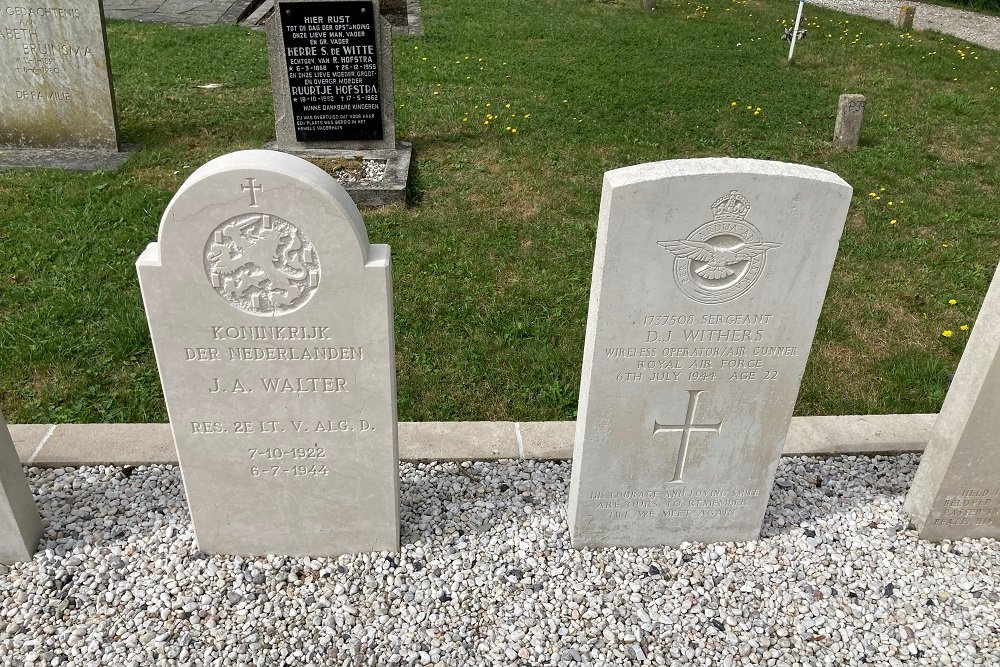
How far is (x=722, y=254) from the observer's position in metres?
2.83

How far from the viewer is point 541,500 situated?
3.76 meters

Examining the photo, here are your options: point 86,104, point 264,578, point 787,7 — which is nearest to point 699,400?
point 264,578

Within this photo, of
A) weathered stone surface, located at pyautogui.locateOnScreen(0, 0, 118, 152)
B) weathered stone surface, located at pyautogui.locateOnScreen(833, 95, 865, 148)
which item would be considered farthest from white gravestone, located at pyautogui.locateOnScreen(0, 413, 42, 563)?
weathered stone surface, located at pyautogui.locateOnScreen(833, 95, 865, 148)

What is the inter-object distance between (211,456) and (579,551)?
→ 5.78ft

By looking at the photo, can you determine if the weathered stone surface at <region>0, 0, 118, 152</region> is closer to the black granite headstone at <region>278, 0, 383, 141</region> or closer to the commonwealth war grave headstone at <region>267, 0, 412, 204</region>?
the commonwealth war grave headstone at <region>267, 0, 412, 204</region>

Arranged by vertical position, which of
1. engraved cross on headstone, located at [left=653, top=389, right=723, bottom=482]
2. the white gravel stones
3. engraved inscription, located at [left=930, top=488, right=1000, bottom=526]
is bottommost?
the white gravel stones

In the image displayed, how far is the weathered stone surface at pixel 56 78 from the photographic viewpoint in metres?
7.01

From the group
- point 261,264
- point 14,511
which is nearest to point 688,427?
point 261,264

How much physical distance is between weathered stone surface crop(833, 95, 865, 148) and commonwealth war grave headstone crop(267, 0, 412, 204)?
4761 millimetres

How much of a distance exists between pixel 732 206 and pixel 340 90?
562 cm

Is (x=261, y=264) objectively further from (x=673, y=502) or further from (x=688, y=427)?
(x=673, y=502)

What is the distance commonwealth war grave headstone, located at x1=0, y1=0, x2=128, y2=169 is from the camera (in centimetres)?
702

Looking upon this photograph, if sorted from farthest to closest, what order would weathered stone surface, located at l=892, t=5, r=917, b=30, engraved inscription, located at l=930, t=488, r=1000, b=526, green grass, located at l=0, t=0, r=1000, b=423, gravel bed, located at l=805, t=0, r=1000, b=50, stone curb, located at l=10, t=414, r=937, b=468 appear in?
gravel bed, located at l=805, t=0, r=1000, b=50, weathered stone surface, located at l=892, t=5, r=917, b=30, green grass, located at l=0, t=0, r=1000, b=423, stone curb, located at l=10, t=414, r=937, b=468, engraved inscription, located at l=930, t=488, r=1000, b=526

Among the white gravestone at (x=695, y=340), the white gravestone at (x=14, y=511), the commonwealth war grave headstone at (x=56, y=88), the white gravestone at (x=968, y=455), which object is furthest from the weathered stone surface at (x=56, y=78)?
the white gravestone at (x=968, y=455)
